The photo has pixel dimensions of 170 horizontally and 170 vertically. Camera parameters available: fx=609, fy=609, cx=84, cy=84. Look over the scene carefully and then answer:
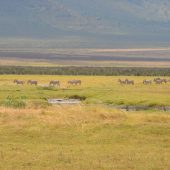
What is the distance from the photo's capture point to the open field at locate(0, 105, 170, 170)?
15.0 metres

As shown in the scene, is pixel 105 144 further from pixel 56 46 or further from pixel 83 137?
pixel 56 46

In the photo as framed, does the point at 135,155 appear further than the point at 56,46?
No

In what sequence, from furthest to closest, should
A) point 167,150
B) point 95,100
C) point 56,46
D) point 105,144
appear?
point 56,46 → point 95,100 → point 105,144 → point 167,150

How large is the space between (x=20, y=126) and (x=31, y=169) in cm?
708

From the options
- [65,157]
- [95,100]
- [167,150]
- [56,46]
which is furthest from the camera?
[56,46]

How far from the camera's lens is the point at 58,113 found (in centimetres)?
2442

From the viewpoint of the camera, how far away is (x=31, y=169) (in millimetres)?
14086

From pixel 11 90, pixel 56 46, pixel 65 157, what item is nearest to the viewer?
pixel 65 157

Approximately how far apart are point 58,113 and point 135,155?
8667 millimetres

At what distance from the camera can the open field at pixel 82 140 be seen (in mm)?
14992

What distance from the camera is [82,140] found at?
18.9m

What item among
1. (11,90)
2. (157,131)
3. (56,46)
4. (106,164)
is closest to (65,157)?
(106,164)

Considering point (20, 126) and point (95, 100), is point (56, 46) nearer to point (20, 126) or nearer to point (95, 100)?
point (95, 100)

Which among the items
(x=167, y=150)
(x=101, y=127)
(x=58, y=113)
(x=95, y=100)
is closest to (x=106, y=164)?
(x=167, y=150)
